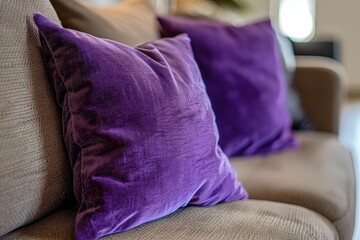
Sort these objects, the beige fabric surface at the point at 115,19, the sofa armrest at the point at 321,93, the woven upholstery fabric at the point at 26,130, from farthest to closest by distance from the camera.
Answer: the sofa armrest at the point at 321,93
the beige fabric surface at the point at 115,19
the woven upholstery fabric at the point at 26,130

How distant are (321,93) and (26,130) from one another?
4.22 ft

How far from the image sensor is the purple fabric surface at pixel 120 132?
0.90 m

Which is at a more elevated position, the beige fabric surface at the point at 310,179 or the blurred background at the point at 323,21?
the beige fabric surface at the point at 310,179

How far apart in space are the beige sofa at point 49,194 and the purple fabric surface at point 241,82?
0.29m

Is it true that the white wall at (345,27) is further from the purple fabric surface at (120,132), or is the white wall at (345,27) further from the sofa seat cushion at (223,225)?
the purple fabric surface at (120,132)

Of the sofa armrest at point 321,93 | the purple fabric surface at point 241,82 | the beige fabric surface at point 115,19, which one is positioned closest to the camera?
the beige fabric surface at point 115,19

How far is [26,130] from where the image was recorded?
2.96 ft

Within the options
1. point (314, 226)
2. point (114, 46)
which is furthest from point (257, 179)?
point (114, 46)

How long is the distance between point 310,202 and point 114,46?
0.61 m

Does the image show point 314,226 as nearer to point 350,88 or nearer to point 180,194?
point 180,194

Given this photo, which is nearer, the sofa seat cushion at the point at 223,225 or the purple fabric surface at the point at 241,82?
the sofa seat cushion at the point at 223,225

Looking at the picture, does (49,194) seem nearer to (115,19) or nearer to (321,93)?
(115,19)

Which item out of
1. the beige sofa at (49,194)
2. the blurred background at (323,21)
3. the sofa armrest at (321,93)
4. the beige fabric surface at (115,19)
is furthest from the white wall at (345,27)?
the beige sofa at (49,194)

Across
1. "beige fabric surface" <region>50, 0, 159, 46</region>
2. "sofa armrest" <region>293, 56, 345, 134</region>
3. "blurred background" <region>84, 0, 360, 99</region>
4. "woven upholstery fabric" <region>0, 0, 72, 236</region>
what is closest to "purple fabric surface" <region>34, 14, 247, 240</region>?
"woven upholstery fabric" <region>0, 0, 72, 236</region>
